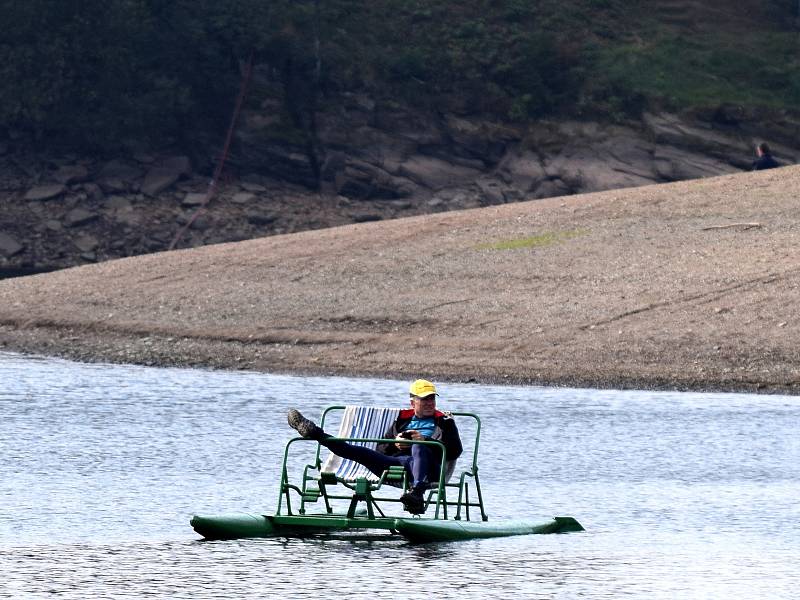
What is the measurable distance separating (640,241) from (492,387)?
450 inches

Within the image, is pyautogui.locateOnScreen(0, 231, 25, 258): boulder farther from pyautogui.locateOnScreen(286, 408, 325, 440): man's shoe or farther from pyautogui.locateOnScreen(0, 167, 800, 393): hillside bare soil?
pyautogui.locateOnScreen(286, 408, 325, 440): man's shoe

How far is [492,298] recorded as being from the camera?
3588 centimetres

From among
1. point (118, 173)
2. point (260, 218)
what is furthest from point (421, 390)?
point (118, 173)

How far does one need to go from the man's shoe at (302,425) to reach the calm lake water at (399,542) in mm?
1103

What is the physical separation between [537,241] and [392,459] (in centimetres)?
2604

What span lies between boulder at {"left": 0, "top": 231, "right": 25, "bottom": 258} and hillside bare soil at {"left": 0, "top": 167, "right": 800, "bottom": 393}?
1985 centimetres

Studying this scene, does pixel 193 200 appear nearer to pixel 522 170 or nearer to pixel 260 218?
pixel 260 218

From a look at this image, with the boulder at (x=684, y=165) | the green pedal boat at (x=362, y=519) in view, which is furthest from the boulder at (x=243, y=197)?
the green pedal boat at (x=362, y=519)

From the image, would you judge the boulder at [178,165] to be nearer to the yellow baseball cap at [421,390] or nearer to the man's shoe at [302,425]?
the yellow baseball cap at [421,390]

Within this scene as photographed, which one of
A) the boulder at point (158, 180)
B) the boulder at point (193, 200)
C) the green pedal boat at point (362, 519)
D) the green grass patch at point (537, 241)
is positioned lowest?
the green pedal boat at point (362, 519)

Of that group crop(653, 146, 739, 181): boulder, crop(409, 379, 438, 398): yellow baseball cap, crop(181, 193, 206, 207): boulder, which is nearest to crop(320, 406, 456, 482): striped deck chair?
crop(409, 379, 438, 398): yellow baseball cap

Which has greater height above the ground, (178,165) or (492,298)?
(178,165)

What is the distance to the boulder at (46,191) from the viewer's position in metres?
65.9

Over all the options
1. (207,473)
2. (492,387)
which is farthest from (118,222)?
(207,473)
